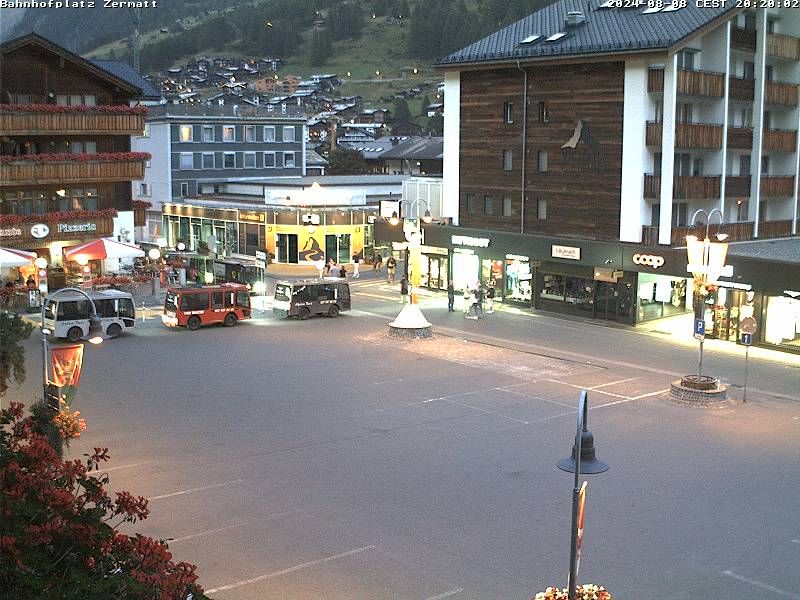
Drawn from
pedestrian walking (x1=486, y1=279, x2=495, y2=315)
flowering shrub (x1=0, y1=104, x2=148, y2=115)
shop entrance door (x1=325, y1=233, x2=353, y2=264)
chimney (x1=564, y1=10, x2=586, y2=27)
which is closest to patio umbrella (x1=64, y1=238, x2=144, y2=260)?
flowering shrub (x1=0, y1=104, x2=148, y2=115)

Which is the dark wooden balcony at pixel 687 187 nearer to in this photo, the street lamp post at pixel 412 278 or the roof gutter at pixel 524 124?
the roof gutter at pixel 524 124

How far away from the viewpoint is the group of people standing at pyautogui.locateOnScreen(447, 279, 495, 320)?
150 ft

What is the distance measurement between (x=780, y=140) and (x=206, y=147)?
147 ft

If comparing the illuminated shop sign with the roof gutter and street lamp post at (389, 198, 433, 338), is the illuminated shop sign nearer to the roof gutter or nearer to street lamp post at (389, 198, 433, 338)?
the roof gutter

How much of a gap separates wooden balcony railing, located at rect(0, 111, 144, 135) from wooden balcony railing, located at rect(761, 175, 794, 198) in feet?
102

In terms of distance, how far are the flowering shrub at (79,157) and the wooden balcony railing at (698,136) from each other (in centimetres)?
2714

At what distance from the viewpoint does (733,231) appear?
4684 centimetres

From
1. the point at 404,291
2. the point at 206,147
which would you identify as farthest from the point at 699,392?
the point at 206,147

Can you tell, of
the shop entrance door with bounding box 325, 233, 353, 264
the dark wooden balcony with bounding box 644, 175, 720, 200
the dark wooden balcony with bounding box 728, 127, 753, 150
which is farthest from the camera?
the shop entrance door with bounding box 325, 233, 353, 264

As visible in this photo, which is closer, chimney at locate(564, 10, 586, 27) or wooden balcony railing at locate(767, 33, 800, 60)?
wooden balcony railing at locate(767, 33, 800, 60)

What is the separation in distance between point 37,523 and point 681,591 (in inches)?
406

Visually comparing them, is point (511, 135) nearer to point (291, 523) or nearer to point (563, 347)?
point (563, 347)

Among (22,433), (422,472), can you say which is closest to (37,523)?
(22,433)

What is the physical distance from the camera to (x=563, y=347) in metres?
38.9
